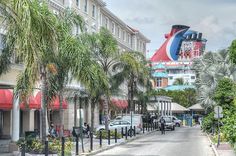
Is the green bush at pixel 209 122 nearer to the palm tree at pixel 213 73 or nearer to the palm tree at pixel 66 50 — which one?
the palm tree at pixel 213 73

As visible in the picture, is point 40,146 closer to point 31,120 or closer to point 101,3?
point 31,120

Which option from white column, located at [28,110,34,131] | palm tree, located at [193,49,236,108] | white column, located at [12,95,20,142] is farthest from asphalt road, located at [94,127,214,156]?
white column, located at [28,110,34,131]

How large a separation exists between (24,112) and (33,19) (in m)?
26.5

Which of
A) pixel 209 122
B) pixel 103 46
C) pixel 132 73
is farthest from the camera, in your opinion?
pixel 132 73

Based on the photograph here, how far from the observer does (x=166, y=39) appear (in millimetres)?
190875

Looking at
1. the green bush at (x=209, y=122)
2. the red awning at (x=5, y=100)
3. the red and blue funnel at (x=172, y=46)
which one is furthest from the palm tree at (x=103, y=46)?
the red and blue funnel at (x=172, y=46)

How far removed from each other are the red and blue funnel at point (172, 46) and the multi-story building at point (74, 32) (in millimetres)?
101079

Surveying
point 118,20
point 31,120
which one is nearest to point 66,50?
point 31,120

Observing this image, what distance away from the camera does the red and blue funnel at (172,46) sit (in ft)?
615

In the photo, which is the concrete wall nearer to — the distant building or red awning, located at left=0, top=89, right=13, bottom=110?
red awning, located at left=0, top=89, right=13, bottom=110

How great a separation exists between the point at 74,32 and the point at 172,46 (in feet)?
480

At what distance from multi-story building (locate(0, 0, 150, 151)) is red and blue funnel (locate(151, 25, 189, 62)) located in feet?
332

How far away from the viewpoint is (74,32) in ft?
141

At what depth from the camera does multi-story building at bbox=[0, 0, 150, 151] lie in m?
28.2
